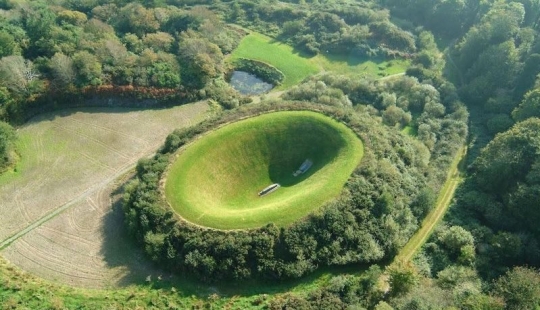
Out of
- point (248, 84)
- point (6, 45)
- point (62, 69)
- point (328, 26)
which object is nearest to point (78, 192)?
point (62, 69)

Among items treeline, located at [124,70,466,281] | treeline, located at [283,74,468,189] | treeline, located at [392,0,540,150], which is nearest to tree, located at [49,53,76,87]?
treeline, located at [124,70,466,281]

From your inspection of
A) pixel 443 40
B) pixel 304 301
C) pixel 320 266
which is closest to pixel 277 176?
pixel 320 266

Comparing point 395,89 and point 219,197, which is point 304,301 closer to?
point 219,197

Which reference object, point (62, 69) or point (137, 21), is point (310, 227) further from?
point (137, 21)

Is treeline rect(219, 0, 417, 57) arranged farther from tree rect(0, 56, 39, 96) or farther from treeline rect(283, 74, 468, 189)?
tree rect(0, 56, 39, 96)

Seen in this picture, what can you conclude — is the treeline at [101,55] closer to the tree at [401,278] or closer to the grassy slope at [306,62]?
Answer: the grassy slope at [306,62]

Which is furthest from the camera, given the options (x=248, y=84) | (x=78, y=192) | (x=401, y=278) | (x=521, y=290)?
(x=248, y=84)
